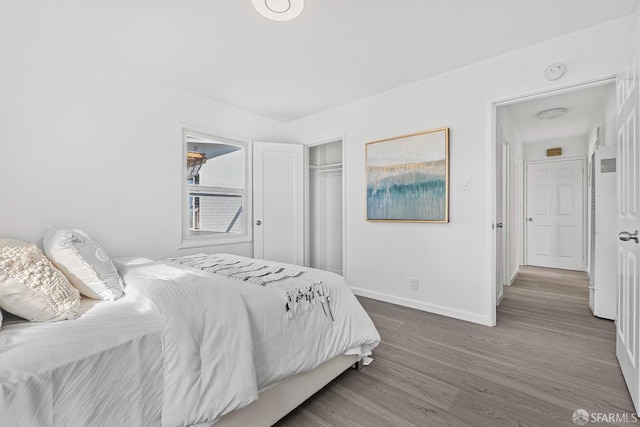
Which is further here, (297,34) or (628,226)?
(297,34)

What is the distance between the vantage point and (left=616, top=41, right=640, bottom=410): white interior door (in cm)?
154

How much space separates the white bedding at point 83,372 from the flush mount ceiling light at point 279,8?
5.96 ft

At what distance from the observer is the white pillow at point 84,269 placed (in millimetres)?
1472

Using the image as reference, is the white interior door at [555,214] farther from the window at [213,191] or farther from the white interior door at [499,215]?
the window at [213,191]

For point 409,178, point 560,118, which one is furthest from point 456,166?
point 560,118

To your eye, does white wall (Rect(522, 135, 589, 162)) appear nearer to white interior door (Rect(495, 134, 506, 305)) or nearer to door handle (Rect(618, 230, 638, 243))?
white interior door (Rect(495, 134, 506, 305))

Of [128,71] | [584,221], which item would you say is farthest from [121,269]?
[584,221]

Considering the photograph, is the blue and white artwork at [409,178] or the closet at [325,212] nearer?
the blue and white artwork at [409,178]

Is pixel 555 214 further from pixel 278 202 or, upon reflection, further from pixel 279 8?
pixel 279 8

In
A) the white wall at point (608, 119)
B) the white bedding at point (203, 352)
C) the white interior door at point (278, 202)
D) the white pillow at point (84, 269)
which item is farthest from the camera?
the white interior door at point (278, 202)

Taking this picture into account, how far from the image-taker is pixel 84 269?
4.92 ft

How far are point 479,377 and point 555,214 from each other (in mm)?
5030

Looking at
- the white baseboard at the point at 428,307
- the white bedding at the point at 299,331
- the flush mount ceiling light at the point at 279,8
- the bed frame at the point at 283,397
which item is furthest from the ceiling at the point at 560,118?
the bed frame at the point at 283,397

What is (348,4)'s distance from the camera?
192 centimetres
